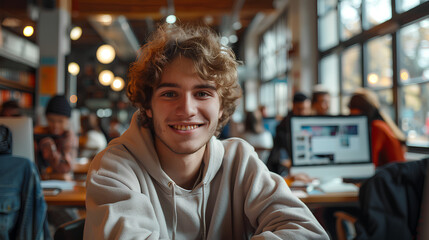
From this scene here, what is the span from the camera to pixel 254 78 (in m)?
12.4

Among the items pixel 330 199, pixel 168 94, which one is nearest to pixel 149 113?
pixel 168 94

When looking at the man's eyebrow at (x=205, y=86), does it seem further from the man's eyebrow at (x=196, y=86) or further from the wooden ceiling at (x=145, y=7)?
the wooden ceiling at (x=145, y=7)

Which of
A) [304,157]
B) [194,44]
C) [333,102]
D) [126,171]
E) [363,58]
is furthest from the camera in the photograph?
[333,102]

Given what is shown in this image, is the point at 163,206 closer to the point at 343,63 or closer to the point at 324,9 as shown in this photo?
the point at 343,63

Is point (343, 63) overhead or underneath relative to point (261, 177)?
overhead

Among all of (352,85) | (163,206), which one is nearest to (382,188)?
(163,206)

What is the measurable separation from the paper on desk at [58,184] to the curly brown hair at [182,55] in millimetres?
1213

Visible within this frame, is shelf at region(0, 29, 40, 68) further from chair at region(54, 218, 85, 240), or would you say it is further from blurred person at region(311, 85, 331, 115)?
chair at region(54, 218, 85, 240)

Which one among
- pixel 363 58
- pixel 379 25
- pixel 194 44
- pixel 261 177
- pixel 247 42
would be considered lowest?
pixel 261 177

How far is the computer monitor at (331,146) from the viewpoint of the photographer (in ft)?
8.05

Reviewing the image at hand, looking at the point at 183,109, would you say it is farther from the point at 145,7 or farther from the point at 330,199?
the point at 145,7

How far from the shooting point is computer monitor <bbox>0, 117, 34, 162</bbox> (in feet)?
6.63

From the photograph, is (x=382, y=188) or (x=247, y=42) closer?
(x=382, y=188)

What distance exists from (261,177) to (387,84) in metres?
3.96
